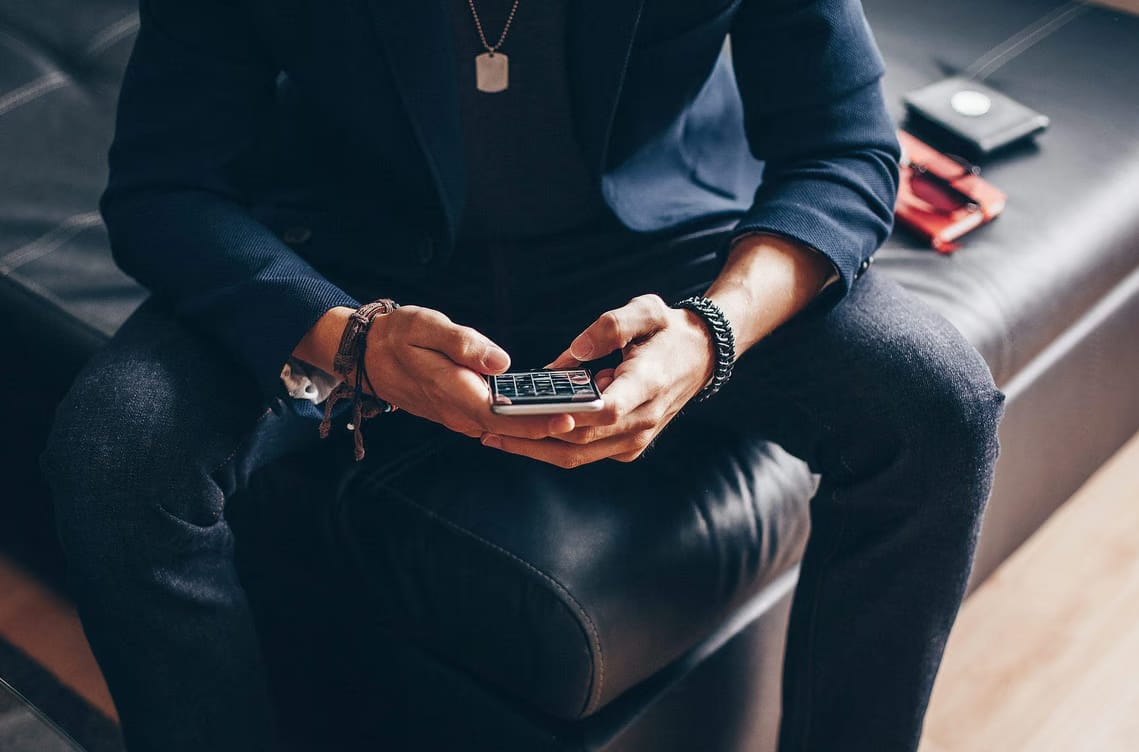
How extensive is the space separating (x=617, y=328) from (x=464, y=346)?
0.11m

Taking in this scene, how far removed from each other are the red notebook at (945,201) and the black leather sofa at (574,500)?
20 mm

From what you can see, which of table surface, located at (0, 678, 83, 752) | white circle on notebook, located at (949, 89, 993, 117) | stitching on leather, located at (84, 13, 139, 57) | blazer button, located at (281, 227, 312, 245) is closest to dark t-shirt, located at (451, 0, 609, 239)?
blazer button, located at (281, 227, 312, 245)

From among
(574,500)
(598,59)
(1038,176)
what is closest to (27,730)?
(574,500)

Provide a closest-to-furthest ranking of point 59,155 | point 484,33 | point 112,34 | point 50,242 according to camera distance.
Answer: point 484,33
point 50,242
point 59,155
point 112,34

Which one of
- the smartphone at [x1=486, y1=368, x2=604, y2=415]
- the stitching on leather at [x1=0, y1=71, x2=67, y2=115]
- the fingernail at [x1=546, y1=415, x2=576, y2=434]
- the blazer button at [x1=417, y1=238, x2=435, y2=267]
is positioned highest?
the smartphone at [x1=486, y1=368, x2=604, y2=415]

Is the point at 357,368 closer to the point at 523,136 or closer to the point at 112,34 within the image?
the point at 523,136

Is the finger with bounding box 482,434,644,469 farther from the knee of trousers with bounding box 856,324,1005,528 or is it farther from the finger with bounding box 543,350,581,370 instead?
the knee of trousers with bounding box 856,324,1005,528

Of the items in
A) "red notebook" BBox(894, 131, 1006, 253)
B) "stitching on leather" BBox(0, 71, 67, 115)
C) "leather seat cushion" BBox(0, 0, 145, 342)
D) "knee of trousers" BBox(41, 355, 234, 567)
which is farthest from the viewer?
"stitching on leather" BBox(0, 71, 67, 115)

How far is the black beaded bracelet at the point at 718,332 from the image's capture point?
855 mm

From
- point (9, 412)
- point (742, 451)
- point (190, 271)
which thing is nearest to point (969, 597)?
point (742, 451)

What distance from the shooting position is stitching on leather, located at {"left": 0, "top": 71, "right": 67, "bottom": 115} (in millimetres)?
1378

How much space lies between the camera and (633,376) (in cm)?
79

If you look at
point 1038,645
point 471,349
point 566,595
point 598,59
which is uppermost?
point 598,59

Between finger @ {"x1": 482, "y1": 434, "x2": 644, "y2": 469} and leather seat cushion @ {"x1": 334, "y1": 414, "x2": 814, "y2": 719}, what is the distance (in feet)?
0.35
